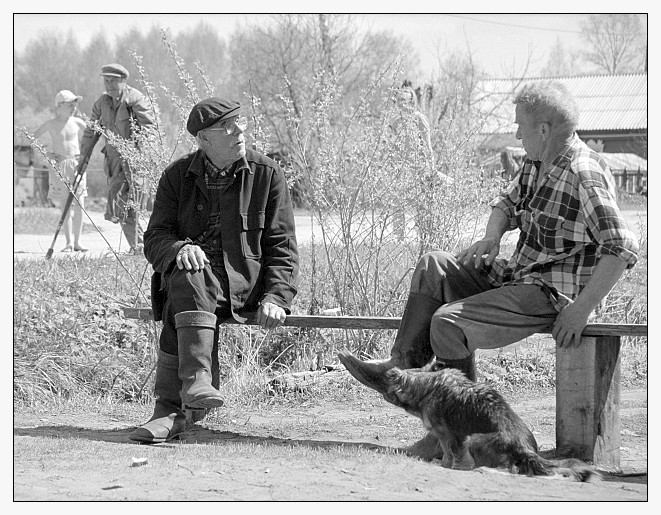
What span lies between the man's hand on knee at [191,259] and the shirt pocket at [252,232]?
0.25 metres

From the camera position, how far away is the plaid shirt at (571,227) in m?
3.95

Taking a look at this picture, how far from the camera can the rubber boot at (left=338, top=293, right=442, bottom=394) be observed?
423 centimetres

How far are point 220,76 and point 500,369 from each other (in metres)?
33.6

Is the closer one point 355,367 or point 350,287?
point 355,367

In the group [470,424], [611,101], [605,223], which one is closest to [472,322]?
[470,424]

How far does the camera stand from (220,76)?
127ft

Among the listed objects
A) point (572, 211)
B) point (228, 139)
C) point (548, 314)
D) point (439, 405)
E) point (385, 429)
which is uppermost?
point (228, 139)

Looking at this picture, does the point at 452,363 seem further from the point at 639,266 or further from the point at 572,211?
the point at 639,266

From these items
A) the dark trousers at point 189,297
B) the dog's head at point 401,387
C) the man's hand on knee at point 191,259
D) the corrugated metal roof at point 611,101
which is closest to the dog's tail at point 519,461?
the dog's head at point 401,387

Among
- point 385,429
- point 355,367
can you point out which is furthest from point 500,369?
point 355,367

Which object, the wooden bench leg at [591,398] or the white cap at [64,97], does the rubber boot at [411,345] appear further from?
the white cap at [64,97]

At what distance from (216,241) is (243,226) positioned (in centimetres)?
15

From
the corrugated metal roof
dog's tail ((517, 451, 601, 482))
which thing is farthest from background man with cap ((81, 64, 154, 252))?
the corrugated metal roof

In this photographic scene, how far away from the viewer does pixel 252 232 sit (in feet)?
15.5
